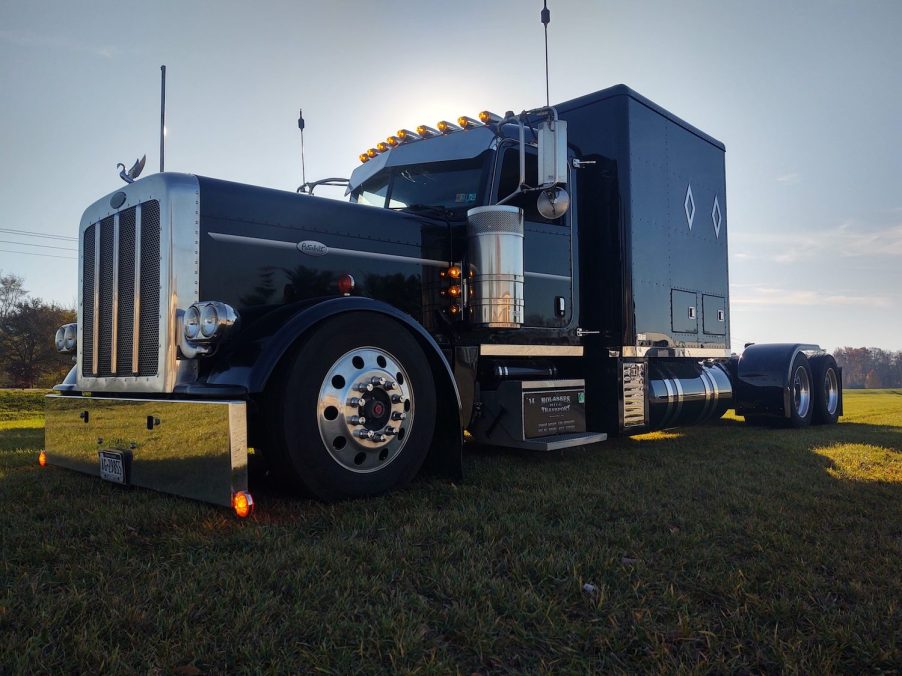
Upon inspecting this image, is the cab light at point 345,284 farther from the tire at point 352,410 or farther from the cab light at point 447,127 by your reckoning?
the cab light at point 447,127

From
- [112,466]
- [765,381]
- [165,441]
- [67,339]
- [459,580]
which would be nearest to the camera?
[459,580]

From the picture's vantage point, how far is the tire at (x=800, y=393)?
8977 mm

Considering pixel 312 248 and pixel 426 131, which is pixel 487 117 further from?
pixel 312 248

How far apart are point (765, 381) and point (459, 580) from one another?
25.3 feet

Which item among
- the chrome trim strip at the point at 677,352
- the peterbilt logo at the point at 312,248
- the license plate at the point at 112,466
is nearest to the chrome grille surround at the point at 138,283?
the license plate at the point at 112,466

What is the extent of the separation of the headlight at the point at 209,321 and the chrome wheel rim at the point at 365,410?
2.11 ft

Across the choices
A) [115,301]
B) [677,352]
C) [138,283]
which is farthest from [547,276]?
[115,301]

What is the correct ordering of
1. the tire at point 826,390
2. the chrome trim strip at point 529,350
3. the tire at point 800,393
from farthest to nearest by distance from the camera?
1. the tire at point 826,390
2. the tire at point 800,393
3. the chrome trim strip at point 529,350

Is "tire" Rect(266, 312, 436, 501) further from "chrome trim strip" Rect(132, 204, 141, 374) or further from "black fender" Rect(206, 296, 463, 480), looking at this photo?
"chrome trim strip" Rect(132, 204, 141, 374)

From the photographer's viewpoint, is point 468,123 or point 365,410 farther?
point 468,123

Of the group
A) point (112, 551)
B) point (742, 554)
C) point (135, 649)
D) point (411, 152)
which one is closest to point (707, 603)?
point (742, 554)

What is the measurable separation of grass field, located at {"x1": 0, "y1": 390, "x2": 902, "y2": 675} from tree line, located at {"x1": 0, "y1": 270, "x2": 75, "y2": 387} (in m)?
38.5

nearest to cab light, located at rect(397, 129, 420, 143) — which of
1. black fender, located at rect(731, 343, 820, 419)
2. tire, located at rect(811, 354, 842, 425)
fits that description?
black fender, located at rect(731, 343, 820, 419)

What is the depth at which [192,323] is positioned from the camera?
362 cm
